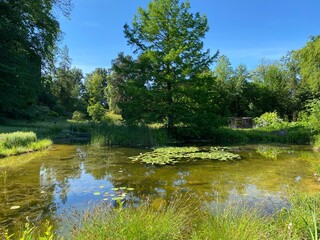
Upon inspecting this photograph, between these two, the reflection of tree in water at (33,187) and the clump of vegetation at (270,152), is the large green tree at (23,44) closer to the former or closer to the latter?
the reflection of tree in water at (33,187)

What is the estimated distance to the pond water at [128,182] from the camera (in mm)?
5047

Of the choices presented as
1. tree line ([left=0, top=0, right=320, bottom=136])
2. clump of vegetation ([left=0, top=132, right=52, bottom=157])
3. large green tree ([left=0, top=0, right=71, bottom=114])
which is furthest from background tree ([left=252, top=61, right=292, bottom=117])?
clump of vegetation ([left=0, top=132, right=52, bottom=157])

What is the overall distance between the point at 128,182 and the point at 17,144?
20.7 ft

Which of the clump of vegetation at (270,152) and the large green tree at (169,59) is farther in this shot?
the large green tree at (169,59)

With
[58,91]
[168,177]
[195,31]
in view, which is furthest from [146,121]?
[58,91]

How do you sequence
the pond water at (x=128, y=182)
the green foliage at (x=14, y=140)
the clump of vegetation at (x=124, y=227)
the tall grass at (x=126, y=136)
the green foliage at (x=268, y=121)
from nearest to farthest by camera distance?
the clump of vegetation at (x=124, y=227) < the pond water at (x=128, y=182) < the green foliage at (x=14, y=140) < the tall grass at (x=126, y=136) < the green foliage at (x=268, y=121)

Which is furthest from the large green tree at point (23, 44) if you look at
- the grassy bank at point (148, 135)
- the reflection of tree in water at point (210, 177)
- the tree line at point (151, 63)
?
the reflection of tree in water at point (210, 177)

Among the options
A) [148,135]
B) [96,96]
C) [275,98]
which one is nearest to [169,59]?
[148,135]

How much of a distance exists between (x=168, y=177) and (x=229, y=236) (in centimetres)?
474

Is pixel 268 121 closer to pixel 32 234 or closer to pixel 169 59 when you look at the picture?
pixel 169 59

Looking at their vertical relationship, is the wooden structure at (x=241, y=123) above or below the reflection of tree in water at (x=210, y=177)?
above

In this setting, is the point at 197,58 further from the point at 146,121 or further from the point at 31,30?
the point at 31,30

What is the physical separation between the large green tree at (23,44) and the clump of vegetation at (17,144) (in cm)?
637

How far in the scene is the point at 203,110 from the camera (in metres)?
17.6
